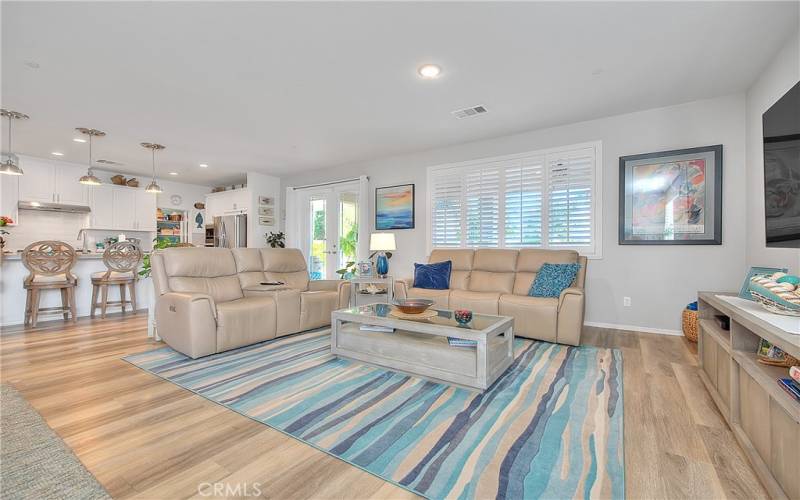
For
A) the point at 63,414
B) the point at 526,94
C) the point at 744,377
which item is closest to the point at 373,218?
the point at 526,94

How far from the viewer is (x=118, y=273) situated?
4973 millimetres

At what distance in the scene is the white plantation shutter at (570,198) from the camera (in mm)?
4164

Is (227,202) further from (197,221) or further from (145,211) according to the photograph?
(145,211)

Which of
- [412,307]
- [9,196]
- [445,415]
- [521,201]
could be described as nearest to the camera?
[445,415]

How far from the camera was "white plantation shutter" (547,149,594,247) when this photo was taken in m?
4.16

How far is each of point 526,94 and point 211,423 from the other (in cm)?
364

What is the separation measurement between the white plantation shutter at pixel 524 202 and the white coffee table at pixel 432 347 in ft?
6.80

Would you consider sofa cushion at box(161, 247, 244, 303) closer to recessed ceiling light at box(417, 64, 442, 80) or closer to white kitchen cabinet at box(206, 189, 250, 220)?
recessed ceiling light at box(417, 64, 442, 80)

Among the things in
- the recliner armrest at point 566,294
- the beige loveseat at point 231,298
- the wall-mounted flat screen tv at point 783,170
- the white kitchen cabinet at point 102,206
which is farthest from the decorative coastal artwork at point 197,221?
the wall-mounted flat screen tv at point 783,170

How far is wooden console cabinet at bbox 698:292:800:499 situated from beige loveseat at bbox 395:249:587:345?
120 cm

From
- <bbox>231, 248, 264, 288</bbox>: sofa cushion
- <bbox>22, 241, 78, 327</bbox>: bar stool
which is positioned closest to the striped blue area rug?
<bbox>231, 248, 264, 288</bbox>: sofa cushion

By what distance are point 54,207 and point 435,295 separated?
6731 mm

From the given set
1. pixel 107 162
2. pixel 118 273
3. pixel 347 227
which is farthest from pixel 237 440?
pixel 107 162

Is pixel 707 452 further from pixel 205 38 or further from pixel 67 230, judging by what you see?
pixel 67 230
